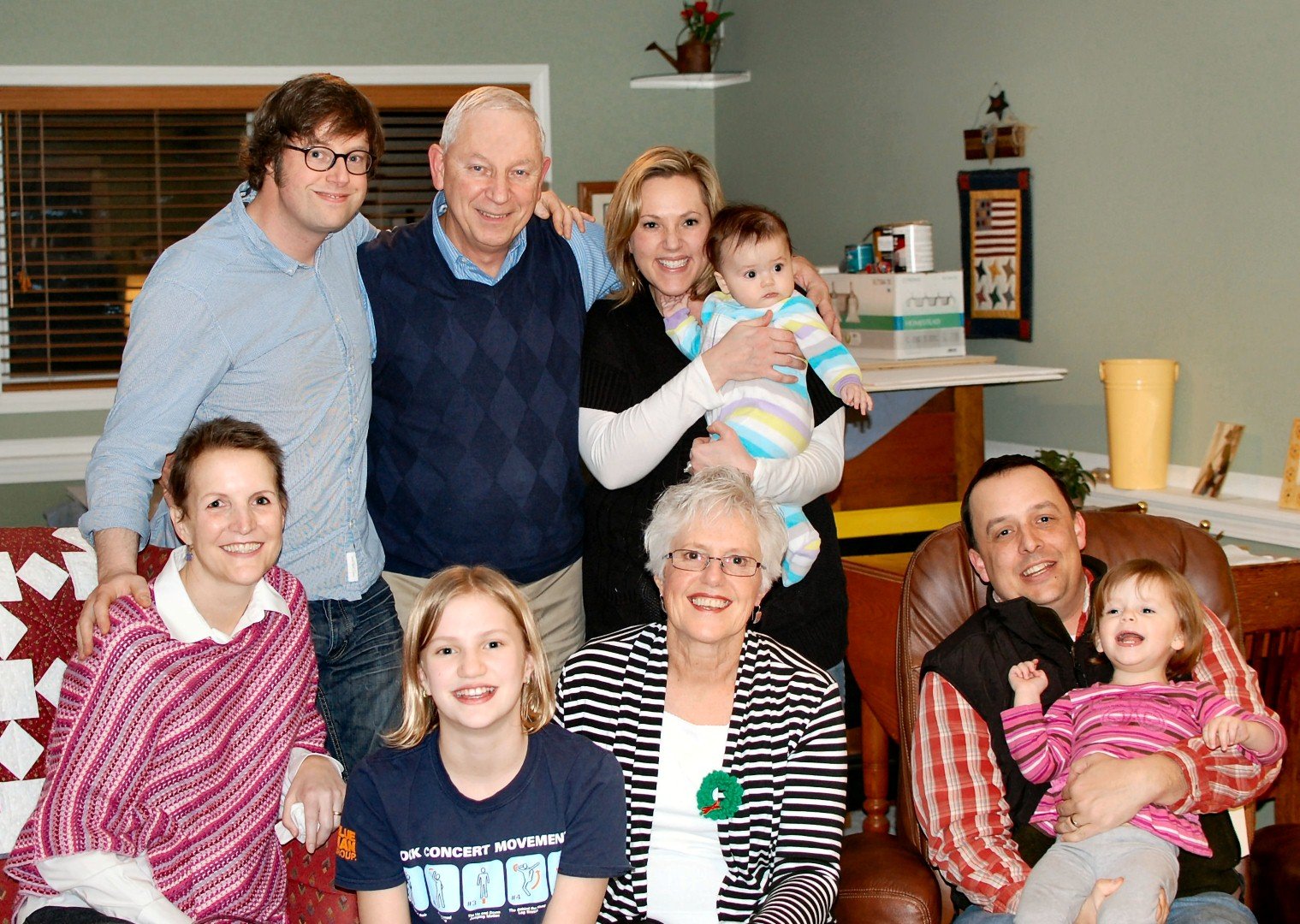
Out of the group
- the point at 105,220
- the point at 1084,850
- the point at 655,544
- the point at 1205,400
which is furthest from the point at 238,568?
the point at 105,220

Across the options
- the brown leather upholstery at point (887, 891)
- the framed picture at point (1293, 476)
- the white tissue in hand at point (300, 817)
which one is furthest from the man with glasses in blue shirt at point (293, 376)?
the framed picture at point (1293, 476)

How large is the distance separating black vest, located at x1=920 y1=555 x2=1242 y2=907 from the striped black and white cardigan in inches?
9.4

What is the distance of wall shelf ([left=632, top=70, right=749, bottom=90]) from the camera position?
583 cm

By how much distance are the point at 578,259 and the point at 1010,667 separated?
109 centimetres

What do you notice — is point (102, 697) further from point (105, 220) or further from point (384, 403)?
point (105, 220)

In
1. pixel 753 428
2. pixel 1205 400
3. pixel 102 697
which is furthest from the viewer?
pixel 1205 400

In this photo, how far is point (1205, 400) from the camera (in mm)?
3439

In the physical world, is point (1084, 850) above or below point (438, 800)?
below

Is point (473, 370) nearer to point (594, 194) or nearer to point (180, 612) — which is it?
point (180, 612)

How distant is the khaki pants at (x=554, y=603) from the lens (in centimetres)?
231

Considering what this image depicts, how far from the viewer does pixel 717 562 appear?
6.19 feet

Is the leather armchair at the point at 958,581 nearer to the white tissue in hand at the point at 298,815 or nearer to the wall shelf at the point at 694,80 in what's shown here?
the white tissue in hand at the point at 298,815

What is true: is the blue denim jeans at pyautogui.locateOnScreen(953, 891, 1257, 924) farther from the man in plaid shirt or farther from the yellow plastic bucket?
the yellow plastic bucket

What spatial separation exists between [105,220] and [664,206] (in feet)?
13.9
